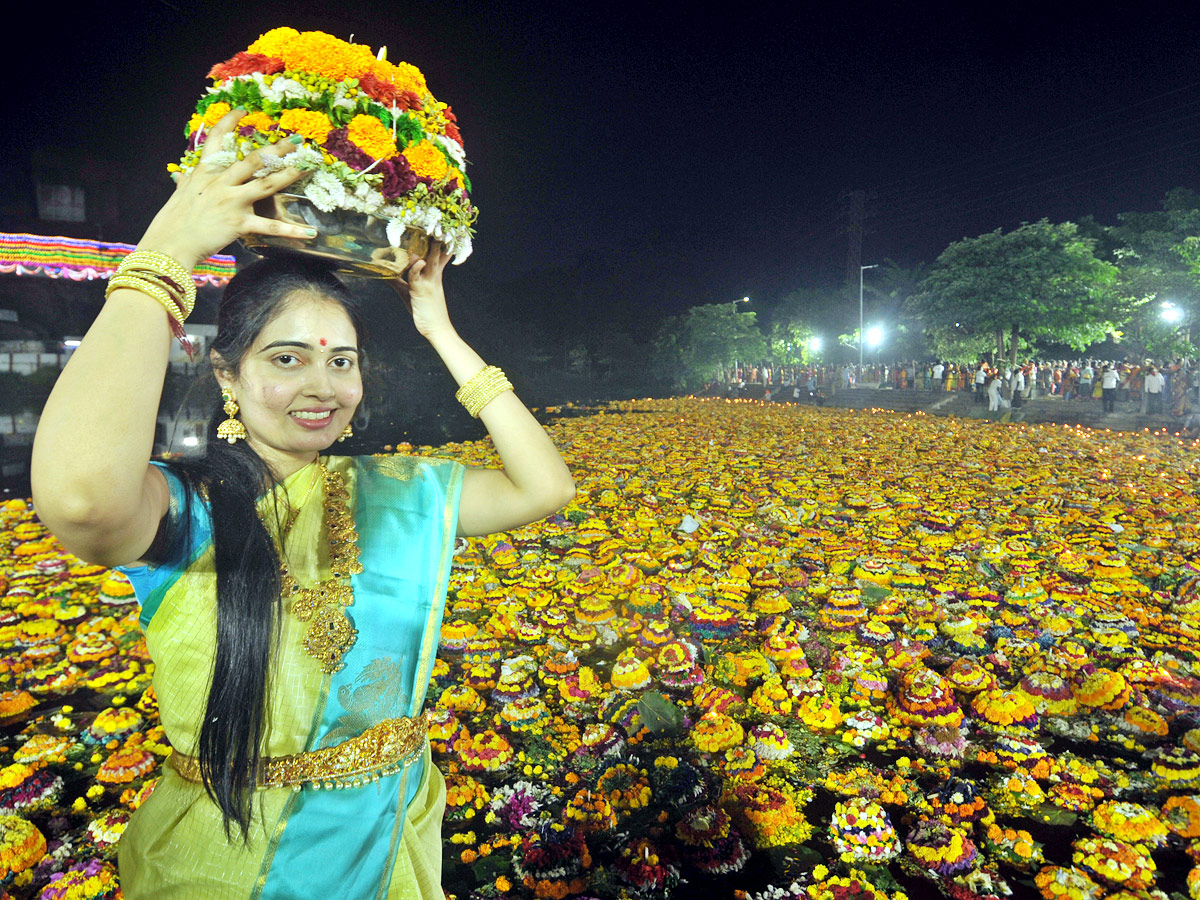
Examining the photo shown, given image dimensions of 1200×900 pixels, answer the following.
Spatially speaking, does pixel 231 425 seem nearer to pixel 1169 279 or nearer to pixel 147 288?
pixel 147 288

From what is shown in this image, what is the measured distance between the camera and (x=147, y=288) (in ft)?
3.66

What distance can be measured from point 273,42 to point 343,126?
318 millimetres

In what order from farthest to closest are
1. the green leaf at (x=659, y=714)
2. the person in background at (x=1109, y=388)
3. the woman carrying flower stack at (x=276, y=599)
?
the person in background at (x=1109, y=388) < the green leaf at (x=659, y=714) < the woman carrying flower stack at (x=276, y=599)

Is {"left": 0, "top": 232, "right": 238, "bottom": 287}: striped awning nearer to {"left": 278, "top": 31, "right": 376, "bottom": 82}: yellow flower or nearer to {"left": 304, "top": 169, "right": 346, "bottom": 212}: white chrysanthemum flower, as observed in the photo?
{"left": 278, "top": 31, "right": 376, "bottom": 82}: yellow flower

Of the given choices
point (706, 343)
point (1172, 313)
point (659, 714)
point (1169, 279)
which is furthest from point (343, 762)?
point (706, 343)

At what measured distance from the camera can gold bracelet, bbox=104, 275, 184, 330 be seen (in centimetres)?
111

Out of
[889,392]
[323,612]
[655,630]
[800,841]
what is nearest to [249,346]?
[323,612]

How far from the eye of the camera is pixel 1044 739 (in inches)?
125

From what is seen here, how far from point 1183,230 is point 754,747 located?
1440 inches

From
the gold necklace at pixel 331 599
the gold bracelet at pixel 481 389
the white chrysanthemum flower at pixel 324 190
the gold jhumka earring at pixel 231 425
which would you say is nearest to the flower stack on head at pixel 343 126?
the white chrysanthemum flower at pixel 324 190

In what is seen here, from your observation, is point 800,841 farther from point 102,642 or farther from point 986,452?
point 986,452

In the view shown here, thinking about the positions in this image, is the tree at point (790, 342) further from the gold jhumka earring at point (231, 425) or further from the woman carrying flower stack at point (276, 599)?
the gold jhumka earring at point (231, 425)

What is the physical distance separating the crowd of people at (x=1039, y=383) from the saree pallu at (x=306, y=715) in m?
26.0

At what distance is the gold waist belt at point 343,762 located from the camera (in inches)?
57.2
